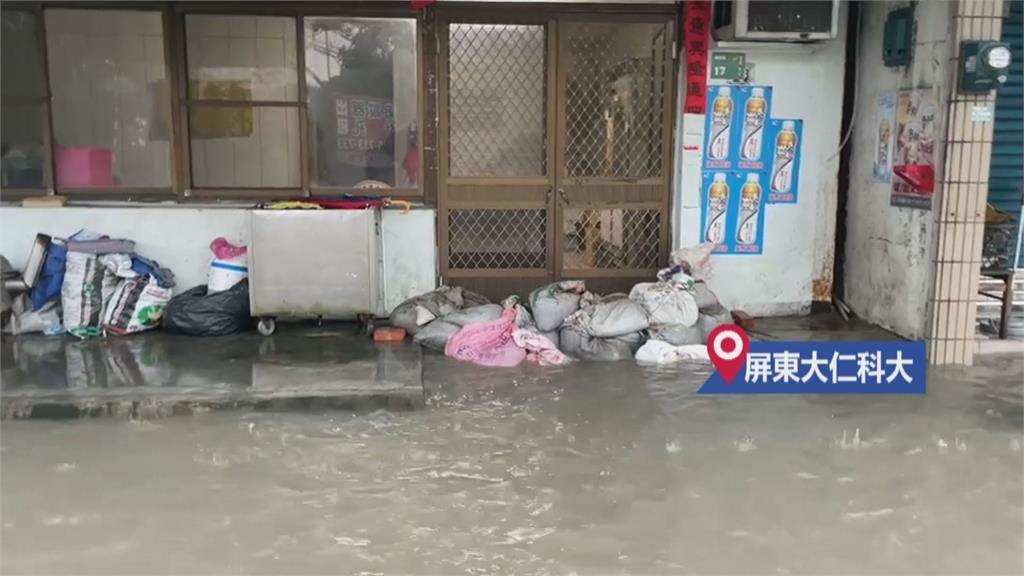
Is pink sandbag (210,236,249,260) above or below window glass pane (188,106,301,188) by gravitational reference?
below

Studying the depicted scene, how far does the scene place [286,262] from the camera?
5.78 metres

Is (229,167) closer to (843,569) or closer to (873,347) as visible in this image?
(873,347)

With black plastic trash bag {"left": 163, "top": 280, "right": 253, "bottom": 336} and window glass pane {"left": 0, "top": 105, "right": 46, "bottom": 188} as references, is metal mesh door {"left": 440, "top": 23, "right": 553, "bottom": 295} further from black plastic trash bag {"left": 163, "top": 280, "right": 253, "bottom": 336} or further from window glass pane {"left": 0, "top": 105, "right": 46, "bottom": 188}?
window glass pane {"left": 0, "top": 105, "right": 46, "bottom": 188}

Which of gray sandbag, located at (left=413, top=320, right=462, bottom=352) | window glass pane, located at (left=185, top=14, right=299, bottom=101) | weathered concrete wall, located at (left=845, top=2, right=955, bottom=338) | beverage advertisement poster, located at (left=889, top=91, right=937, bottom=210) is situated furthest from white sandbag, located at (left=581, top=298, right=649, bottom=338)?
window glass pane, located at (left=185, top=14, right=299, bottom=101)

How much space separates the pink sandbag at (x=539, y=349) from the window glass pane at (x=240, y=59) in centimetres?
241

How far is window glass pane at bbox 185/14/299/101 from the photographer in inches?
245

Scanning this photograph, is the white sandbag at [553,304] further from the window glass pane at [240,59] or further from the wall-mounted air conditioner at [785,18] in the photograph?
the window glass pane at [240,59]

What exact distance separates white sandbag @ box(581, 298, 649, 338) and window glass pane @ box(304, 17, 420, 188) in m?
1.70

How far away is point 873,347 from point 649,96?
8.19 ft

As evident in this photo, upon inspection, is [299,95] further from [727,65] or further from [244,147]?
[727,65]

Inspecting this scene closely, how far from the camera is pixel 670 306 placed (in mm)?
5762

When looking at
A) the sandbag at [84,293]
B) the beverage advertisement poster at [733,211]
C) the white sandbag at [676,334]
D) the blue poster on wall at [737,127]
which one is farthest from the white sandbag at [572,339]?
the sandbag at [84,293]

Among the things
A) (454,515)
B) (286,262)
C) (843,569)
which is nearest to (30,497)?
(454,515)

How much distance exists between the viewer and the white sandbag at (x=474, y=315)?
5773 millimetres
